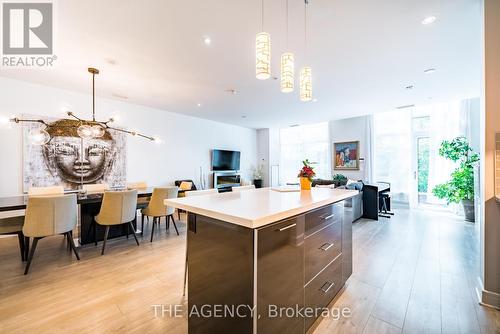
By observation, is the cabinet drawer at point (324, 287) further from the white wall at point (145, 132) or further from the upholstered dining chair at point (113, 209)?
the white wall at point (145, 132)

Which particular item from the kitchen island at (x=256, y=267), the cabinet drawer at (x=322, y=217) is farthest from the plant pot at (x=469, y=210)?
the kitchen island at (x=256, y=267)

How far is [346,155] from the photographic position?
701cm

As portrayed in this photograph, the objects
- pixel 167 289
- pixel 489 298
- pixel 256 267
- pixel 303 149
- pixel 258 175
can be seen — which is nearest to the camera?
pixel 256 267

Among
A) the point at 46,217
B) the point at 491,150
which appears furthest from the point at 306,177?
the point at 46,217

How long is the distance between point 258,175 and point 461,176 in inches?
230

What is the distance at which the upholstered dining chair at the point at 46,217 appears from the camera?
7.78ft

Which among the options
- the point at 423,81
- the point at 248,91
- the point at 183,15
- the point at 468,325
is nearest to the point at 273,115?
the point at 248,91

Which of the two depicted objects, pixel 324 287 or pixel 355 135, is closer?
pixel 324 287

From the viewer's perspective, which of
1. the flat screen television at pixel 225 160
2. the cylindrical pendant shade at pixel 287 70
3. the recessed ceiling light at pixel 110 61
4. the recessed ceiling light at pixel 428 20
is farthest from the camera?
the flat screen television at pixel 225 160

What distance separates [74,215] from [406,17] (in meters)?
4.51

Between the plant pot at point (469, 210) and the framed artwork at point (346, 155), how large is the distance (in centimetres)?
267

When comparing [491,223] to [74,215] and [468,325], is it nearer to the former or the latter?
[468,325]

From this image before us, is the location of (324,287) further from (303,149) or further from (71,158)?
(303,149)

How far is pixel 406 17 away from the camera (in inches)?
84.0
